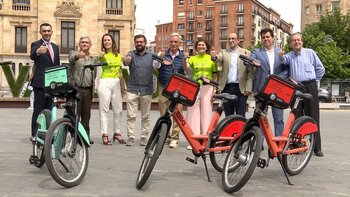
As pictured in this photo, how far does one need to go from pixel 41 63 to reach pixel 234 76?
3.21 meters

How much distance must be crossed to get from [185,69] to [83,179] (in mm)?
3262

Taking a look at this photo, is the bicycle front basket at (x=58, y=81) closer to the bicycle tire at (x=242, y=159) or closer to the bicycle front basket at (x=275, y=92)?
the bicycle tire at (x=242, y=159)

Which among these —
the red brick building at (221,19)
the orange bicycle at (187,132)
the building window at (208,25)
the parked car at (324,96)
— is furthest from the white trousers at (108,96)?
the building window at (208,25)

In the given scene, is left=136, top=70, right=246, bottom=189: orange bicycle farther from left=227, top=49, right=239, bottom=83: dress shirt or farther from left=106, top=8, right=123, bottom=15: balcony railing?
left=106, top=8, right=123, bottom=15: balcony railing

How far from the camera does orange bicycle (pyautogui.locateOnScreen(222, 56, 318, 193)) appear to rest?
16.6 ft

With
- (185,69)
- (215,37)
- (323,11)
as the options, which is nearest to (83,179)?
(185,69)

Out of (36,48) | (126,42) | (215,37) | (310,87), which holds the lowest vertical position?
(310,87)

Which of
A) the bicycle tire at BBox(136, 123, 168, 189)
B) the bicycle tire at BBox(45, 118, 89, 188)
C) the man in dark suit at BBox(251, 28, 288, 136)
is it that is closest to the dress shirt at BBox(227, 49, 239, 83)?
the man in dark suit at BBox(251, 28, 288, 136)

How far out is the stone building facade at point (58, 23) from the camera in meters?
40.6

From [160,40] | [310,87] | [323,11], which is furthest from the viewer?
[160,40]

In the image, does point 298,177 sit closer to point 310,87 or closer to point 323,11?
point 310,87

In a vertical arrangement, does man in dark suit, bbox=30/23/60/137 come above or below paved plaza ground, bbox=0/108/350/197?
above

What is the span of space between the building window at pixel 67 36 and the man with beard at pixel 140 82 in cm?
3366

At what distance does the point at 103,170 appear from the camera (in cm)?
624
